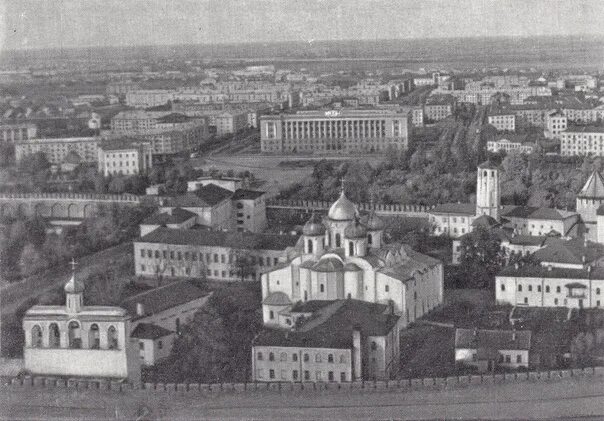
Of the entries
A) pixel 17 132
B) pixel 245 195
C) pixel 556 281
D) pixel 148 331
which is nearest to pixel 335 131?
pixel 17 132

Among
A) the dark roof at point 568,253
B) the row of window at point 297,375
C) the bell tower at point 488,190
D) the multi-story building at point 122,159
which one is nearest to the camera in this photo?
the row of window at point 297,375

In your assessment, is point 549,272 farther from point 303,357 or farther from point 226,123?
point 226,123

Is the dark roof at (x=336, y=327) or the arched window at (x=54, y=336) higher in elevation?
the arched window at (x=54, y=336)

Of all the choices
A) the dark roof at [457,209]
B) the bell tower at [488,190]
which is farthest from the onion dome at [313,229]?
the dark roof at [457,209]

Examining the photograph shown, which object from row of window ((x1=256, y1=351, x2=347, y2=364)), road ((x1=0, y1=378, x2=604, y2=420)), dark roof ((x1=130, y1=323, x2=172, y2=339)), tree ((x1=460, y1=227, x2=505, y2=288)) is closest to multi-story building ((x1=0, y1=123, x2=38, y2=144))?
tree ((x1=460, y1=227, x2=505, y2=288))

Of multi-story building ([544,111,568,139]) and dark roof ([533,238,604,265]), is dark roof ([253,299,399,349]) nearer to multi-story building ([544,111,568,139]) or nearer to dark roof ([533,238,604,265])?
dark roof ([533,238,604,265])

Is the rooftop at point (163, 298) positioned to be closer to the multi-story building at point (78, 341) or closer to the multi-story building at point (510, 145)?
the multi-story building at point (78, 341)

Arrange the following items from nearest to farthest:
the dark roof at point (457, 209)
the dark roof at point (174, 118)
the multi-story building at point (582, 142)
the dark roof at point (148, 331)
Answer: the dark roof at point (148, 331), the dark roof at point (457, 209), the multi-story building at point (582, 142), the dark roof at point (174, 118)
